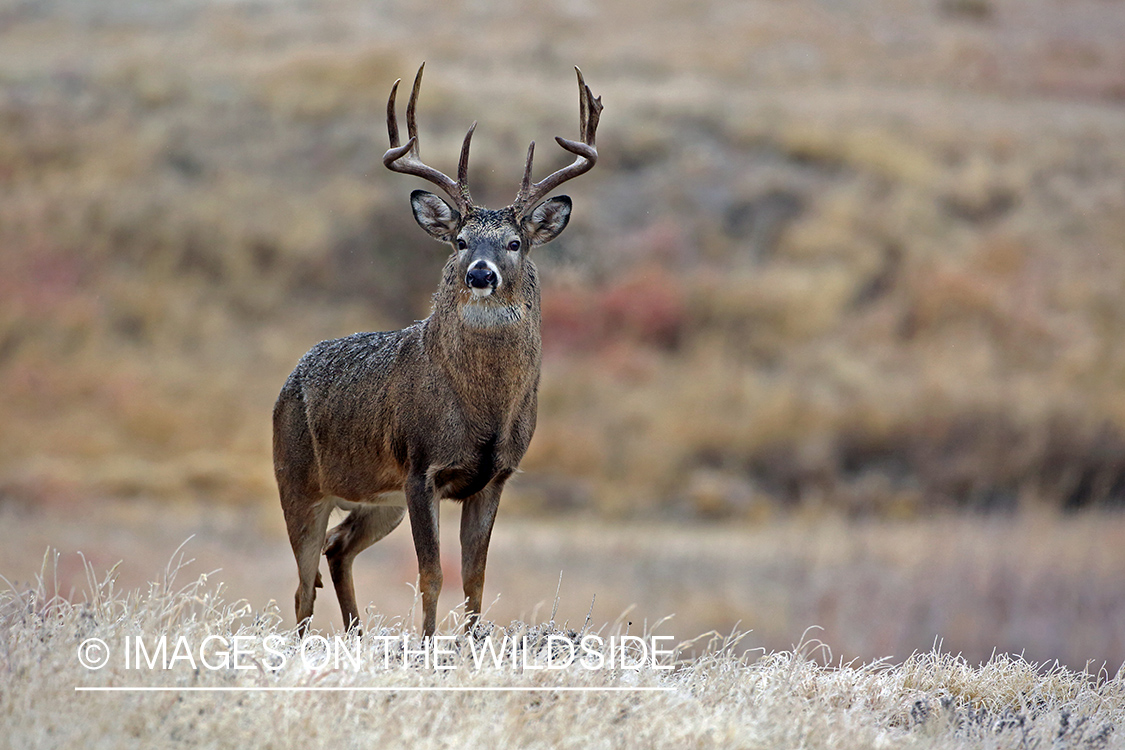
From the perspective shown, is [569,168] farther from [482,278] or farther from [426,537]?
[426,537]

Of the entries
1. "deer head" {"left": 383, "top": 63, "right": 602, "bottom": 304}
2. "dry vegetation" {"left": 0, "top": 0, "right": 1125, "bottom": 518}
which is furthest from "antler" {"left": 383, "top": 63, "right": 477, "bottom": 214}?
"dry vegetation" {"left": 0, "top": 0, "right": 1125, "bottom": 518}

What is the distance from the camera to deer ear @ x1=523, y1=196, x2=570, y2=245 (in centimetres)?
972

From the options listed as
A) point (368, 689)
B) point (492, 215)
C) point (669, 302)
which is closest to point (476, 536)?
point (492, 215)

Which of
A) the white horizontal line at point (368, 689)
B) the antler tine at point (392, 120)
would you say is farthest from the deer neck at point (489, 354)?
the white horizontal line at point (368, 689)

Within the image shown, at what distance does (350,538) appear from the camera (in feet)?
34.7

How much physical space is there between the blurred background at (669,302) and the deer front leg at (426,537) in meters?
14.5

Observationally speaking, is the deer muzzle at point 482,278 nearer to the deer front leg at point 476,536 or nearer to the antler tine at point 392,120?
the deer front leg at point 476,536

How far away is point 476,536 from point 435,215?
7.19ft

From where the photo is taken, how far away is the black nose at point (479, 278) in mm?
8750

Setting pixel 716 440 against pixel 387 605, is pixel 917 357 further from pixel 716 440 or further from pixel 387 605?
pixel 387 605

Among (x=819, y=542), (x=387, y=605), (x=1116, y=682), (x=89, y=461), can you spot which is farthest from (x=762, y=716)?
(x=89, y=461)

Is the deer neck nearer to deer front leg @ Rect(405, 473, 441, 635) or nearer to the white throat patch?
the white throat patch

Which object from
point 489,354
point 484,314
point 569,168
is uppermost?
point 569,168

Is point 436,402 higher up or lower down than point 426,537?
higher up
